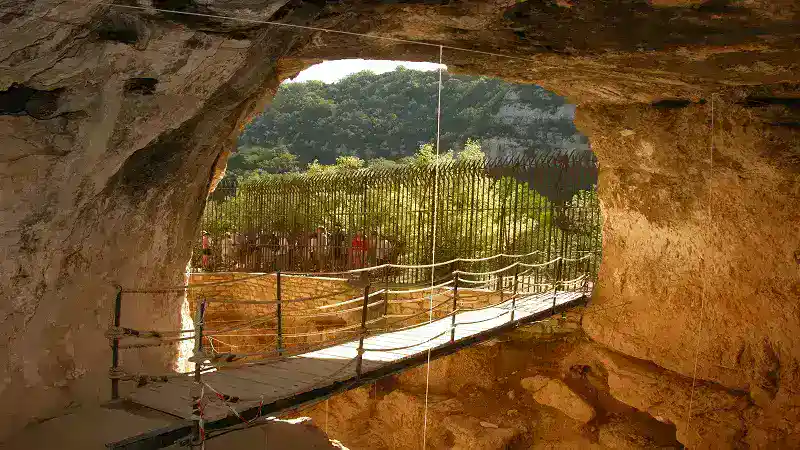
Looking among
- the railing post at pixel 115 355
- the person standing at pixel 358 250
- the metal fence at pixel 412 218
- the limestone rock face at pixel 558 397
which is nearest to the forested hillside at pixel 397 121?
the metal fence at pixel 412 218

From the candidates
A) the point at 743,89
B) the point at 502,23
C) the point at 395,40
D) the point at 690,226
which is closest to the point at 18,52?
the point at 395,40

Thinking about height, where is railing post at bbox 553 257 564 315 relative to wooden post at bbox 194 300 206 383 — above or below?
below

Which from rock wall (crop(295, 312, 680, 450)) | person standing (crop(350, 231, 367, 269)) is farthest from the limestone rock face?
person standing (crop(350, 231, 367, 269))

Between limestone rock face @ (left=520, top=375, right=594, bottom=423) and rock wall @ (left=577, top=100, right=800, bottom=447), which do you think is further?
limestone rock face @ (left=520, top=375, right=594, bottom=423)

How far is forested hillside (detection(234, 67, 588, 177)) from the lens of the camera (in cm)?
3553

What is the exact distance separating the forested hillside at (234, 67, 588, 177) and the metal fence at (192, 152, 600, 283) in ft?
70.1

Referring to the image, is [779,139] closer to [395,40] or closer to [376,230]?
[395,40]

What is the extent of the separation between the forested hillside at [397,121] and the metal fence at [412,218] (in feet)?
70.1

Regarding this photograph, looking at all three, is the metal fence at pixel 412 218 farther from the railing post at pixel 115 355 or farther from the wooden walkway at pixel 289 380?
the railing post at pixel 115 355

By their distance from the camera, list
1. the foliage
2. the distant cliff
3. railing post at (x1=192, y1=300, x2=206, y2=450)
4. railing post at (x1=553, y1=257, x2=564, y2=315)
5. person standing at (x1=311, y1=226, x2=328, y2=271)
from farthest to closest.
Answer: the foliage, the distant cliff, person standing at (x1=311, y1=226, x2=328, y2=271), railing post at (x1=553, y1=257, x2=564, y2=315), railing post at (x1=192, y1=300, x2=206, y2=450)

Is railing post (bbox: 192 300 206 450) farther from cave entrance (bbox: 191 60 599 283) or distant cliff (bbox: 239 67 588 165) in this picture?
distant cliff (bbox: 239 67 588 165)

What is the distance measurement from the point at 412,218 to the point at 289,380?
23.6 ft

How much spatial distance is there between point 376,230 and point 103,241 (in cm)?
748

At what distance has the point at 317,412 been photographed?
11.7 meters
